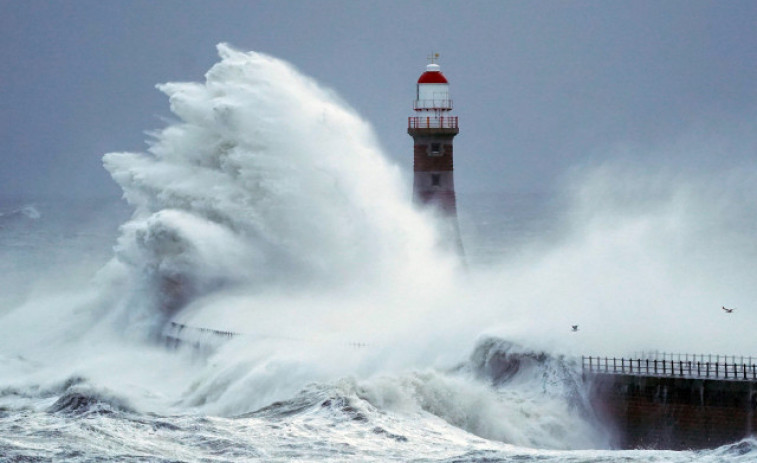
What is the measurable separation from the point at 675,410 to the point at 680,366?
26.8 inches

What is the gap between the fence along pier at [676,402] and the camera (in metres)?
21.9

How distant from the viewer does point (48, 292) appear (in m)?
46.4

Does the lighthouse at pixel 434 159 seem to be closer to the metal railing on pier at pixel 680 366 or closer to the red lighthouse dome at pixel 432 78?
the red lighthouse dome at pixel 432 78

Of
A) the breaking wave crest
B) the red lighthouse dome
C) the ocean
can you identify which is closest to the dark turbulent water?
the ocean

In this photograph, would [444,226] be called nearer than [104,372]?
No

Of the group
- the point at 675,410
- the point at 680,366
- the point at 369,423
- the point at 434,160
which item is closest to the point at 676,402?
the point at 675,410

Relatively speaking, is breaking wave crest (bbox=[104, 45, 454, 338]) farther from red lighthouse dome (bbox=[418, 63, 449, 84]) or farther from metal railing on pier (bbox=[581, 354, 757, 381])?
metal railing on pier (bbox=[581, 354, 757, 381])

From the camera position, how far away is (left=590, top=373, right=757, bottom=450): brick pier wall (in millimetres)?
21922

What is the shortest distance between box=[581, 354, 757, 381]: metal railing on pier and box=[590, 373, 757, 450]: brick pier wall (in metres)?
0.17

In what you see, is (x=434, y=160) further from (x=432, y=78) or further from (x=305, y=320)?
(x=305, y=320)

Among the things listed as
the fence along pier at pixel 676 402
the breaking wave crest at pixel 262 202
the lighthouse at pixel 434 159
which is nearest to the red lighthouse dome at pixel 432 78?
the lighthouse at pixel 434 159

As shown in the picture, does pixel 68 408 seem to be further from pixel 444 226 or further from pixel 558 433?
pixel 444 226

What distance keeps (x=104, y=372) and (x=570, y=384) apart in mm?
10594

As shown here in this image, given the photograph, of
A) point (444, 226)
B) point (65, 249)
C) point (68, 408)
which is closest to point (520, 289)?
point (444, 226)
